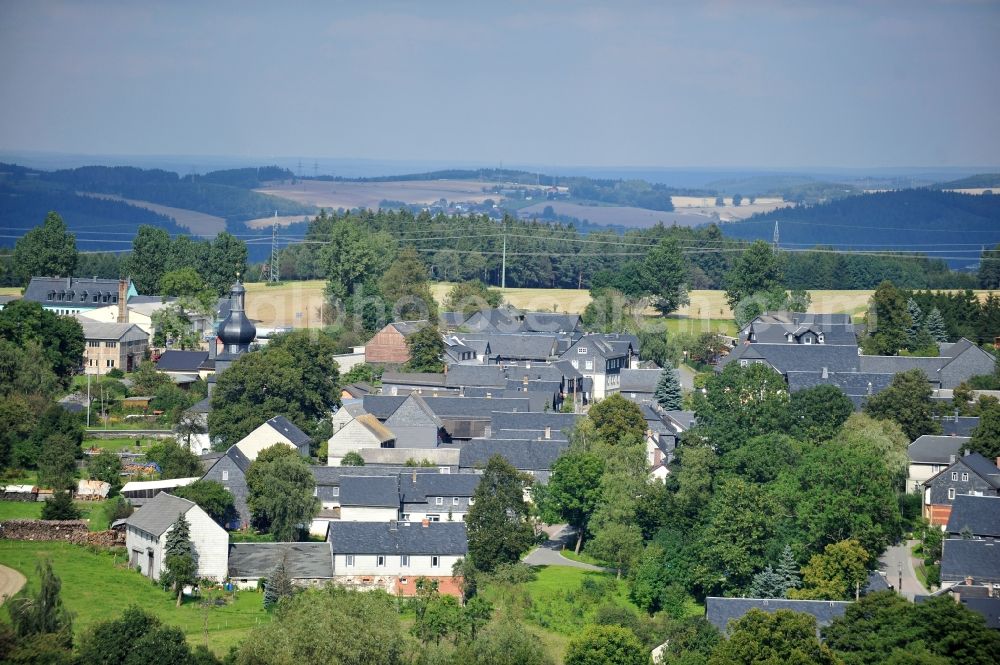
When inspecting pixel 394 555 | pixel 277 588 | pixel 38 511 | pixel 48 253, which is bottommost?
pixel 38 511

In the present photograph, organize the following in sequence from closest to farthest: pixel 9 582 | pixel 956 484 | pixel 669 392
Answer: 1. pixel 9 582
2. pixel 956 484
3. pixel 669 392

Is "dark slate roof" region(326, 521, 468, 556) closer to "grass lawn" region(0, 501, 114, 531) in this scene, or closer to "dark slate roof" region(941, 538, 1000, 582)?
"grass lawn" region(0, 501, 114, 531)

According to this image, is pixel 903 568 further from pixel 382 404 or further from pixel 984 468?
pixel 382 404

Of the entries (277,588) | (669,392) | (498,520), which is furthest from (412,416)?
(277,588)

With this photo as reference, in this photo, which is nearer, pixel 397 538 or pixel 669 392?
pixel 397 538

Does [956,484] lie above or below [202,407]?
above

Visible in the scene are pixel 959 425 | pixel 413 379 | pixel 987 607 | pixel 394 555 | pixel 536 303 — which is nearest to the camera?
pixel 987 607
